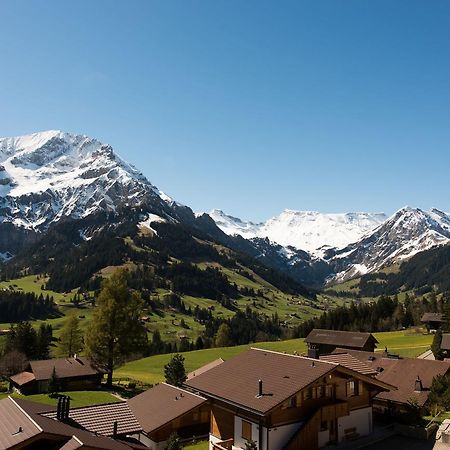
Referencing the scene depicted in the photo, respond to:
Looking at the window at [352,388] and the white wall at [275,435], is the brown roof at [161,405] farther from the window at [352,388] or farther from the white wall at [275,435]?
the window at [352,388]

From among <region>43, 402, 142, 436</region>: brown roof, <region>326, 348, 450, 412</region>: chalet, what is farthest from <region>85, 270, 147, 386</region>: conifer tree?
<region>326, 348, 450, 412</region>: chalet

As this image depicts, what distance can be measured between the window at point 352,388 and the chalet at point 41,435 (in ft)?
54.1

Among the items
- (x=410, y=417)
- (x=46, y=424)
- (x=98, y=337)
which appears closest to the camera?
(x=46, y=424)

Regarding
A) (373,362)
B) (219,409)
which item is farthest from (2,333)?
(219,409)

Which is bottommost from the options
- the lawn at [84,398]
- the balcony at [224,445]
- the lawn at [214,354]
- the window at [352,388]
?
the lawn at [214,354]

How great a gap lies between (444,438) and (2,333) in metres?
182

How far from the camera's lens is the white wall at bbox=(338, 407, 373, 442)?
35.3 m

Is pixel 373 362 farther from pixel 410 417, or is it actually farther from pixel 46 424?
pixel 46 424

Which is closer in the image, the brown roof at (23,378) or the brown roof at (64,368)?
the brown roof at (23,378)

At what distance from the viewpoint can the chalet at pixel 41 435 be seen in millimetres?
27156

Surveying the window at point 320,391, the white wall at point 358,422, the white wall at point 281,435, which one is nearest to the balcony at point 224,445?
the white wall at point 281,435

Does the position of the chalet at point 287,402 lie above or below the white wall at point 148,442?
above

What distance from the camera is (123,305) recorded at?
207 feet

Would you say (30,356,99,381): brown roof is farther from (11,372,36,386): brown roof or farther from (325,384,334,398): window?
(325,384,334,398): window
